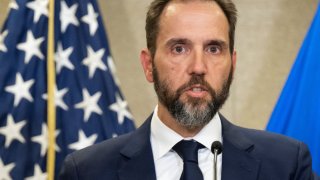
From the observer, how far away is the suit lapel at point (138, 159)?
5.64 ft

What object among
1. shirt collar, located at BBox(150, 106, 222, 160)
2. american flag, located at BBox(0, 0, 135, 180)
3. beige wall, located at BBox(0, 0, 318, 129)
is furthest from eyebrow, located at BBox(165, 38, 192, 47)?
beige wall, located at BBox(0, 0, 318, 129)

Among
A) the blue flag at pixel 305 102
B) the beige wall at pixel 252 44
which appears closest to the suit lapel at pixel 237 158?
the blue flag at pixel 305 102

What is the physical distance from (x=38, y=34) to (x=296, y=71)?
1294mm

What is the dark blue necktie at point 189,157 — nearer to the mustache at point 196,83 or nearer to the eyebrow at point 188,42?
the mustache at point 196,83

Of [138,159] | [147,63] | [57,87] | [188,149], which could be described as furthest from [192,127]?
[57,87]

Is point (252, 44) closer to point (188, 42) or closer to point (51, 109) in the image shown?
point (51, 109)

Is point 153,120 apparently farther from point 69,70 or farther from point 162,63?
point 69,70

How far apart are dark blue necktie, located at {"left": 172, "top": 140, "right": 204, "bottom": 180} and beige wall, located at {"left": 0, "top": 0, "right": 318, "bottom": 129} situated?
163 centimetres

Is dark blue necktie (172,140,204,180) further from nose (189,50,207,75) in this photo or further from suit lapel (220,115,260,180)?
nose (189,50,207,75)

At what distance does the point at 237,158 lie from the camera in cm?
171

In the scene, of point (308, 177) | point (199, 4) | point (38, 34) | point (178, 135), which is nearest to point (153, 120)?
point (178, 135)

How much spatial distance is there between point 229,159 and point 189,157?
0.13m

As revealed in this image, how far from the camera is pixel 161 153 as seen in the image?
176 centimetres

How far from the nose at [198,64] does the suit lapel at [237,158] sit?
0.92 feet
